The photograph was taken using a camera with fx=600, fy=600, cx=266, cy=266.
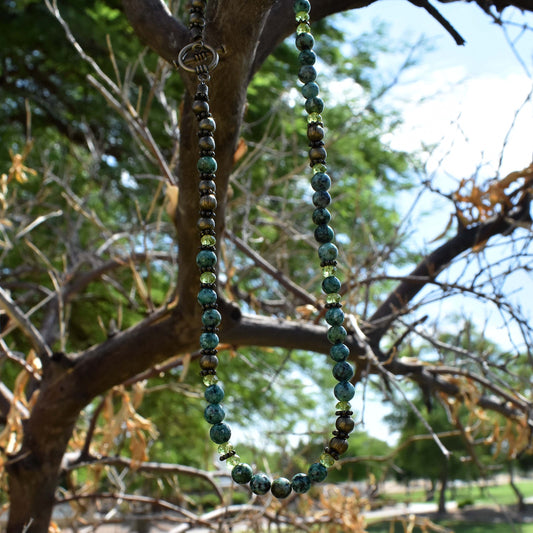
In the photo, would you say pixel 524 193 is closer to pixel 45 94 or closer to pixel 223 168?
pixel 223 168

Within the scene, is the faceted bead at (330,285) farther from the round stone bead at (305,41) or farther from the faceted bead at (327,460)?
the round stone bead at (305,41)

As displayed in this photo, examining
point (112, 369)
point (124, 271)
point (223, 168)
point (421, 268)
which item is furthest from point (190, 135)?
point (124, 271)

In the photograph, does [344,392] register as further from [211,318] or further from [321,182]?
[321,182]

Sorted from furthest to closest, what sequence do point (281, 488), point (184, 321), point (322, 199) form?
point (184, 321), point (322, 199), point (281, 488)

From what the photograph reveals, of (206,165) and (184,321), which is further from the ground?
(206,165)

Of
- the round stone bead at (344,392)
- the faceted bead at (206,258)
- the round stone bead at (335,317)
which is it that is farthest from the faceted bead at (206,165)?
the round stone bead at (344,392)

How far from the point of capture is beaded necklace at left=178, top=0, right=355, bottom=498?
43.5 inches

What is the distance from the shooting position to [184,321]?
6.04 ft

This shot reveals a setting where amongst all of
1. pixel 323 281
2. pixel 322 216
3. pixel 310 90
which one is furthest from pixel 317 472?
pixel 310 90

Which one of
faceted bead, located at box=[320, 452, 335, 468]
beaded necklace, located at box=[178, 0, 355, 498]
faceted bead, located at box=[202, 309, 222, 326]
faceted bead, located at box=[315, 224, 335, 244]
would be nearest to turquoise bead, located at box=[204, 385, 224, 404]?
beaded necklace, located at box=[178, 0, 355, 498]

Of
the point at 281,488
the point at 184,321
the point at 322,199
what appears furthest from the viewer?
the point at 184,321

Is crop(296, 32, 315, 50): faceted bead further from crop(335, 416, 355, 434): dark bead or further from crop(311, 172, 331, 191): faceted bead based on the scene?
crop(335, 416, 355, 434): dark bead

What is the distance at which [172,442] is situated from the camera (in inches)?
245

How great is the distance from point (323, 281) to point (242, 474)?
1.28 feet
